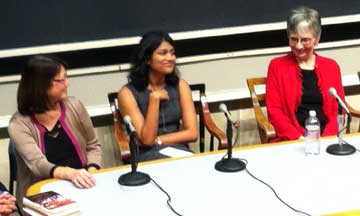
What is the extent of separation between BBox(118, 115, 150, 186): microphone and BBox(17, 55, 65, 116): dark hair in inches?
22.5

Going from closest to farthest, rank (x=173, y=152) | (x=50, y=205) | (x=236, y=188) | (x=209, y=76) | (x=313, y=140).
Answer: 1. (x=50, y=205)
2. (x=236, y=188)
3. (x=313, y=140)
4. (x=173, y=152)
5. (x=209, y=76)

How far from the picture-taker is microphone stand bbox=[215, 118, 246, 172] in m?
2.39

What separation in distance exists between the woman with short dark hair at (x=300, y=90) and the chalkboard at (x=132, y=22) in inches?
15.9

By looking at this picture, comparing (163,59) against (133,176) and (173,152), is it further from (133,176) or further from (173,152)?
(133,176)

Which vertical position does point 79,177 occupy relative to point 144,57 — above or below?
below

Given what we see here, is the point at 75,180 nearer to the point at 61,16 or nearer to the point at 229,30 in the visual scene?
the point at 61,16

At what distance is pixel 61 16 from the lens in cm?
333

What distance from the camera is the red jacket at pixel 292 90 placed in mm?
3340

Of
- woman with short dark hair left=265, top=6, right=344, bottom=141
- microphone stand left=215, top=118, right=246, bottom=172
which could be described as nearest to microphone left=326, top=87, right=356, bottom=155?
microphone stand left=215, top=118, right=246, bottom=172

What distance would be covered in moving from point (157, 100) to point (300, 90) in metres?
0.88

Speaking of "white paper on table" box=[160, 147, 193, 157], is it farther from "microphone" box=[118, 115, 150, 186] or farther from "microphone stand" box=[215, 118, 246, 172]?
"microphone" box=[118, 115, 150, 186]

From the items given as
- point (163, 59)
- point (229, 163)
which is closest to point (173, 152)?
point (229, 163)

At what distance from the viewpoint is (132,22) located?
347 cm

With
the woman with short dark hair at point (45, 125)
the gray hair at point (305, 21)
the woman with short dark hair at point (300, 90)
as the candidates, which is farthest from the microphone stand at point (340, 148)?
the woman with short dark hair at point (45, 125)
